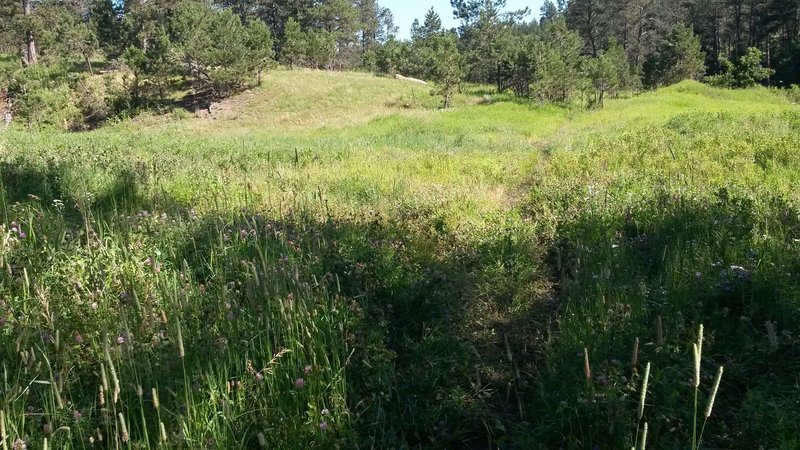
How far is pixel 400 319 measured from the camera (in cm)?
396

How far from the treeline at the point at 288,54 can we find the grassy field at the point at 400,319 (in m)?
29.8

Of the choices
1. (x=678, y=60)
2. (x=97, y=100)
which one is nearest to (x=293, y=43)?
(x=97, y=100)

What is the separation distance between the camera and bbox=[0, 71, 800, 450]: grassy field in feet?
8.36

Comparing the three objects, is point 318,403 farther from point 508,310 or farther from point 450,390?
point 508,310

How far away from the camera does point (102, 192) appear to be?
6703mm

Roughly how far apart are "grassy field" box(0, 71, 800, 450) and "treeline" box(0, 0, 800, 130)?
2984cm

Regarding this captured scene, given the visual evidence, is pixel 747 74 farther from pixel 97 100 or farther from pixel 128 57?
pixel 97 100

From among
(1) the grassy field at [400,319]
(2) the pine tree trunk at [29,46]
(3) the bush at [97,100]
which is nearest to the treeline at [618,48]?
(3) the bush at [97,100]

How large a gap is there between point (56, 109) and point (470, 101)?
2871cm

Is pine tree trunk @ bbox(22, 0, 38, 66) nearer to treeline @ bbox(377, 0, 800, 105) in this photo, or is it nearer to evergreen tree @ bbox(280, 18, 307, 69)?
evergreen tree @ bbox(280, 18, 307, 69)

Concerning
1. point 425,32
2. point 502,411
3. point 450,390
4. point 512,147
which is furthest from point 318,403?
point 425,32

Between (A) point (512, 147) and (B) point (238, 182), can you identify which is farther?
(A) point (512, 147)

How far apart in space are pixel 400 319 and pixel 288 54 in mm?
53440

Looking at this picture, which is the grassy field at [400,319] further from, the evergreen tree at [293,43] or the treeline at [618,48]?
the evergreen tree at [293,43]
